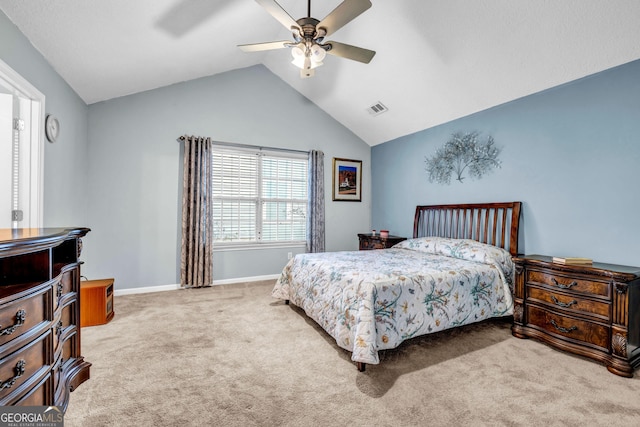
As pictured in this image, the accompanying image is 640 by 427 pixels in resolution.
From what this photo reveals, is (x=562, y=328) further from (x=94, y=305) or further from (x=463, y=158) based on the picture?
(x=94, y=305)

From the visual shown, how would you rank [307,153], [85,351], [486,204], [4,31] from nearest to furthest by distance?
[4,31] < [85,351] < [486,204] < [307,153]

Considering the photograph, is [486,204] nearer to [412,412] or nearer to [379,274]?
[379,274]

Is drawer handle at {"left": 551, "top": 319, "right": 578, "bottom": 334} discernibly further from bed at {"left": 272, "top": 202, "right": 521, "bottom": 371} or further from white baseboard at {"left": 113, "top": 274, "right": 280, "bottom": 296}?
white baseboard at {"left": 113, "top": 274, "right": 280, "bottom": 296}

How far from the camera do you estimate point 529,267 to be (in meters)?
2.70

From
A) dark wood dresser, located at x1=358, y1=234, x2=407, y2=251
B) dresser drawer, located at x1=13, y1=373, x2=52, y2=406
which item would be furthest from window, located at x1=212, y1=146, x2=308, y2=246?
dresser drawer, located at x1=13, y1=373, x2=52, y2=406

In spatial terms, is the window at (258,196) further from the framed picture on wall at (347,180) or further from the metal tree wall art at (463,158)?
the metal tree wall art at (463,158)

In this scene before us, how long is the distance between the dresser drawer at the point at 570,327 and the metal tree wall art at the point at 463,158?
5.73 ft

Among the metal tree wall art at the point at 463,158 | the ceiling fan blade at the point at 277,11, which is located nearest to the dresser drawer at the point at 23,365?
the ceiling fan blade at the point at 277,11

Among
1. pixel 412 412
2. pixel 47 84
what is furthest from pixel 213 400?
pixel 47 84

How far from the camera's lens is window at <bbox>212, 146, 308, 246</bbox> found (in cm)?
452

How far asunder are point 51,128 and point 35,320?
222 centimetres

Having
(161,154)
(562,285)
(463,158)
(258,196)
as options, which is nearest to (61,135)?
(161,154)

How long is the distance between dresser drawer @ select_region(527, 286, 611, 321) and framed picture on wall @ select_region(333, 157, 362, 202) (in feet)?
10.7

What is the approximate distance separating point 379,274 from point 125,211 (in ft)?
11.5
